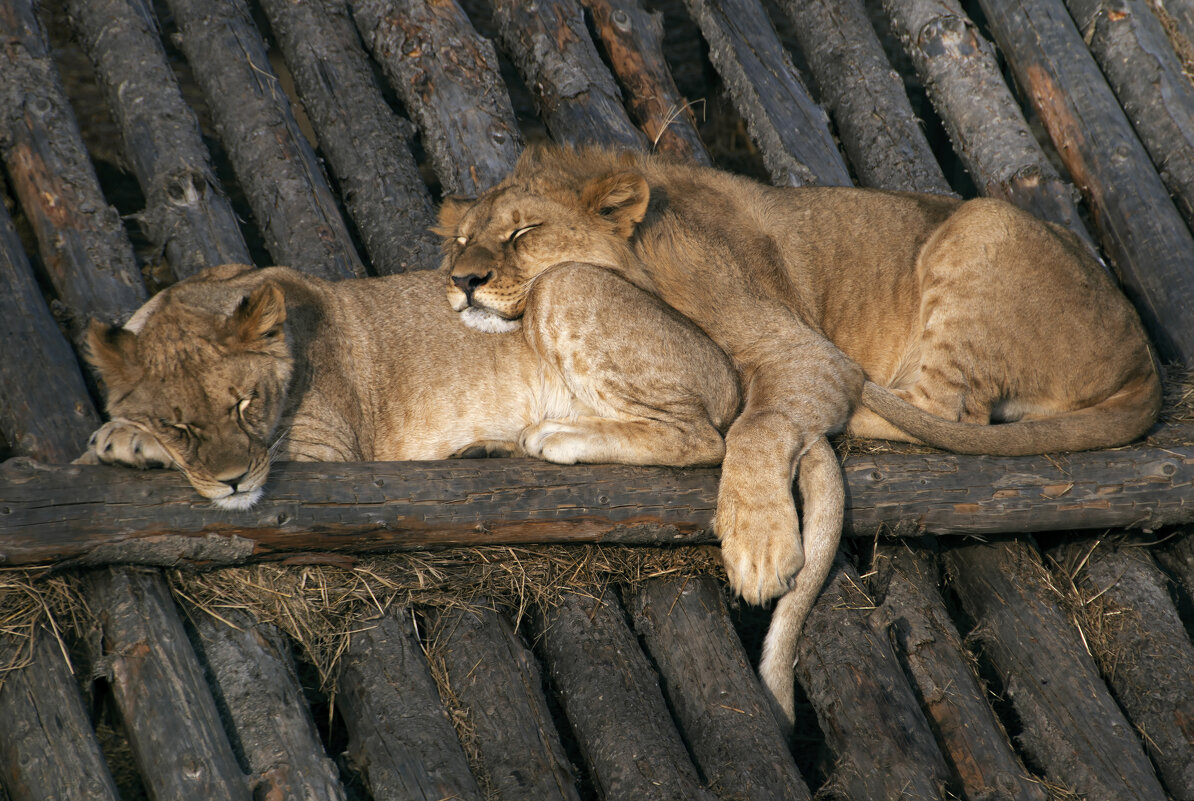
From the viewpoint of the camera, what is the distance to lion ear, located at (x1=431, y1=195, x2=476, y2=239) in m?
4.77

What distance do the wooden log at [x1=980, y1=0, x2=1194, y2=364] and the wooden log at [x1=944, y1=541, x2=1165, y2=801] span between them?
178 cm

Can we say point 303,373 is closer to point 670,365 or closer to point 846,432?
point 670,365

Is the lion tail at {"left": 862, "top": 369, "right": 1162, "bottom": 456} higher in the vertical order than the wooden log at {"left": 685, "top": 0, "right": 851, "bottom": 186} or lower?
lower

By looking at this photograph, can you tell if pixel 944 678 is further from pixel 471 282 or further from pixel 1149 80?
pixel 1149 80

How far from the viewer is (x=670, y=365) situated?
4215 mm

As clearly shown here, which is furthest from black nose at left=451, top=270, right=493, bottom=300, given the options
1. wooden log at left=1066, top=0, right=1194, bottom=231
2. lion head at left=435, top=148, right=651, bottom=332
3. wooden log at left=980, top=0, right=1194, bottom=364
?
wooden log at left=1066, top=0, right=1194, bottom=231

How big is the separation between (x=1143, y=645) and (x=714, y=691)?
1688 millimetres

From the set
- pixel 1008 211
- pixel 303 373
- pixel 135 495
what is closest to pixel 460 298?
pixel 303 373

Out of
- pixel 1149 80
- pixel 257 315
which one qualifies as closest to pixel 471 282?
pixel 257 315

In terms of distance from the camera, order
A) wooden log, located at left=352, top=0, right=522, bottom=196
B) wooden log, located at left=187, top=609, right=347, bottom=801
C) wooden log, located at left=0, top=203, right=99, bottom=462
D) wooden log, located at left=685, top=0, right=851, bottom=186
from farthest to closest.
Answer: wooden log, located at left=685, top=0, right=851, bottom=186 → wooden log, located at left=352, top=0, right=522, bottom=196 → wooden log, located at left=0, top=203, right=99, bottom=462 → wooden log, located at left=187, top=609, right=347, bottom=801

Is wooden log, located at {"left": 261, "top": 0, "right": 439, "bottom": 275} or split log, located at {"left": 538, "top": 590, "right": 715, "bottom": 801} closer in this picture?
split log, located at {"left": 538, "top": 590, "right": 715, "bottom": 801}

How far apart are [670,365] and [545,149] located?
3.86 ft

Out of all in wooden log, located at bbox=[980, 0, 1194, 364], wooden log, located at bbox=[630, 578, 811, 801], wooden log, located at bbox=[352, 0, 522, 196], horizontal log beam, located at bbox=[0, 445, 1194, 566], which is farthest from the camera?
wooden log, located at bbox=[352, 0, 522, 196]

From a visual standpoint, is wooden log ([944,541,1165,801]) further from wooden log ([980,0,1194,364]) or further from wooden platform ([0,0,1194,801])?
wooden log ([980,0,1194,364])
